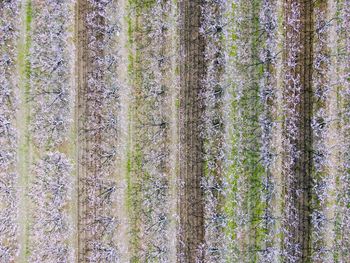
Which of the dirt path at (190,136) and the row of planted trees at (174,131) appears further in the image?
the dirt path at (190,136)

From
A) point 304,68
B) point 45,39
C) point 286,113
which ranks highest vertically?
point 45,39

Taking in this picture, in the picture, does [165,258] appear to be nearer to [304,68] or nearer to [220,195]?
→ [220,195]

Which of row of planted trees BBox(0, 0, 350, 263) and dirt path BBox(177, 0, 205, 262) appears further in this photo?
dirt path BBox(177, 0, 205, 262)

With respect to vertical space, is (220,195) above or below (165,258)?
above

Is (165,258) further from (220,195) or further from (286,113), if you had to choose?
(286,113)

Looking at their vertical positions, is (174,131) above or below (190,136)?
above

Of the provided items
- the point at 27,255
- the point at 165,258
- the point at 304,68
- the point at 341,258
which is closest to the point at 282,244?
the point at 341,258
